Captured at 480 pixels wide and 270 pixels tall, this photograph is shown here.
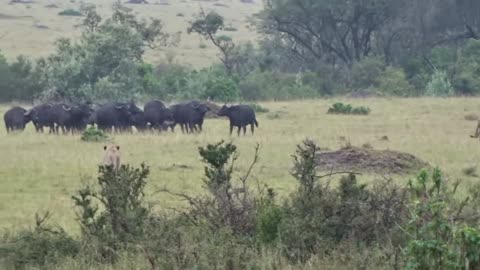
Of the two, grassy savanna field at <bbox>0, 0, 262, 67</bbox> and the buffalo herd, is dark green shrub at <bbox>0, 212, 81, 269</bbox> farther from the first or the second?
grassy savanna field at <bbox>0, 0, 262, 67</bbox>

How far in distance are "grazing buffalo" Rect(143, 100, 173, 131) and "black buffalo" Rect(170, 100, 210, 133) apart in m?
0.30

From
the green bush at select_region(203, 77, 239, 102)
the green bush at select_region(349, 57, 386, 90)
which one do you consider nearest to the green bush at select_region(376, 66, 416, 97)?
the green bush at select_region(349, 57, 386, 90)

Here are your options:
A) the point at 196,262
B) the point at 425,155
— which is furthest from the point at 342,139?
the point at 196,262

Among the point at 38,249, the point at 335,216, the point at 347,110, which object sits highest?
the point at 335,216

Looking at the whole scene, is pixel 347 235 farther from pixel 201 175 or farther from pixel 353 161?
pixel 353 161

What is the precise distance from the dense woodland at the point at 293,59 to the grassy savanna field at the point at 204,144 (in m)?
9.48

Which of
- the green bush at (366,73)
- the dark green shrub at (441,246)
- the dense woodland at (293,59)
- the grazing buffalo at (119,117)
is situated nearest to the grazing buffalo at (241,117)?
the grazing buffalo at (119,117)

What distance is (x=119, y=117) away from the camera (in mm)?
29062

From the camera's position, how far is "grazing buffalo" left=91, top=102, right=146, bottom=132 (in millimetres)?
28875

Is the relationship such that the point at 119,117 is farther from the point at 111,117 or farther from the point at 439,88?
the point at 439,88

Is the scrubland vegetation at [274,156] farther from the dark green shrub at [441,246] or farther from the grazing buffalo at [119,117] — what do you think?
the grazing buffalo at [119,117]

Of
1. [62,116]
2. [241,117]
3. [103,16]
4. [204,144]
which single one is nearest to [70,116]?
[62,116]

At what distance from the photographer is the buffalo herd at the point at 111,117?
29000 millimetres

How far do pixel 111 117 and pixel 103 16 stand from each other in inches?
2201
